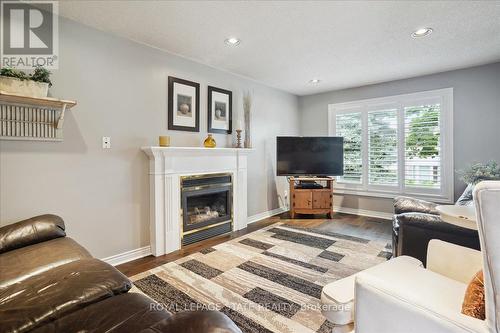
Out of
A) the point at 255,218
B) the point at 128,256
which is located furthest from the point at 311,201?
the point at 128,256

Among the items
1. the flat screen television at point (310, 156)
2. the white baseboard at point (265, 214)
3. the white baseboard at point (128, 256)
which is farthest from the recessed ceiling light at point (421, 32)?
the white baseboard at point (128, 256)

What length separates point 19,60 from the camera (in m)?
2.17

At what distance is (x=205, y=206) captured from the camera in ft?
11.9

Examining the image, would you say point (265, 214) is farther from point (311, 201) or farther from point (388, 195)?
point (388, 195)

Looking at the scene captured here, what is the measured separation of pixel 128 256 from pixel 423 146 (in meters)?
4.64

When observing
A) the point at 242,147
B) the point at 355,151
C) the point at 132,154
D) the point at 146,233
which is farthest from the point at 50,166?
the point at 355,151

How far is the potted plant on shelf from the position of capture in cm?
193

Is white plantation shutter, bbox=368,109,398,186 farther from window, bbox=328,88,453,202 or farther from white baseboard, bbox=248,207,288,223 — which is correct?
white baseboard, bbox=248,207,288,223

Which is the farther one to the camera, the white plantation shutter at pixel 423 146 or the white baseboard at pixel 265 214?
the white baseboard at pixel 265 214

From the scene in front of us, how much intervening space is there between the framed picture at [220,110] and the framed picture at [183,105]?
23cm

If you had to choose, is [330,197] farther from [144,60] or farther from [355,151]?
[144,60]

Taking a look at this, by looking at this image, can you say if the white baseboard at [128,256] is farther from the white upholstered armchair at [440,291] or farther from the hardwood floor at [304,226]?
the white upholstered armchair at [440,291]

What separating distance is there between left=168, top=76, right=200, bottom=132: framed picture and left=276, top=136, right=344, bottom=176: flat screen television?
5.63 feet

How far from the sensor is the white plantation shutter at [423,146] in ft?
13.2
